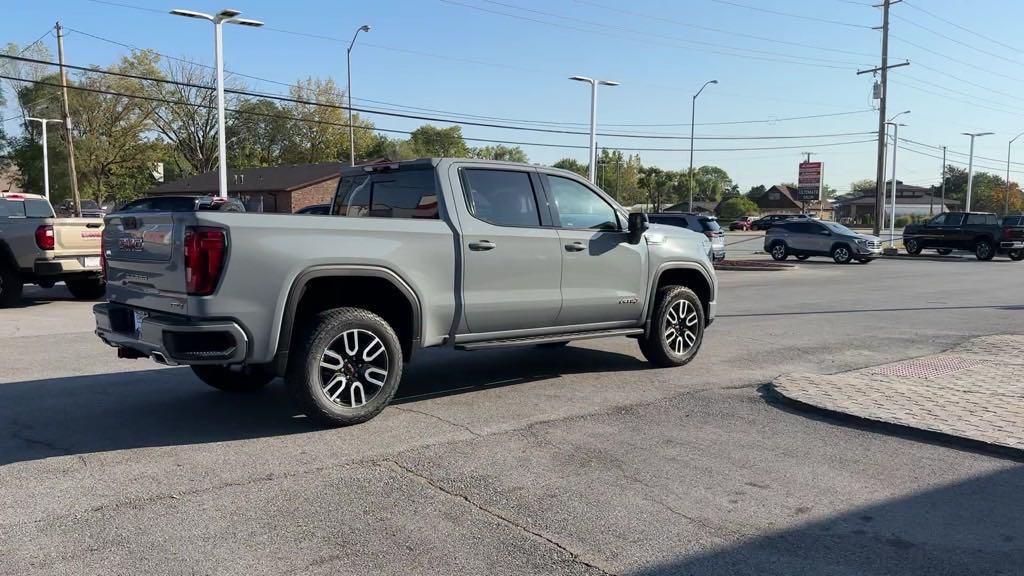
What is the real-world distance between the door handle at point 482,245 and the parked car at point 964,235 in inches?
1250

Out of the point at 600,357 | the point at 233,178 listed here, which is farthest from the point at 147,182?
the point at 600,357

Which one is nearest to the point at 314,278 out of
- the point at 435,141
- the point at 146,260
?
the point at 146,260

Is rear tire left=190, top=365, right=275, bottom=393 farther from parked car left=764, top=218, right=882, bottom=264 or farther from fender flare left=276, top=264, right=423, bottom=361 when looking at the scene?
parked car left=764, top=218, right=882, bottom=264

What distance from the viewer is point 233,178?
5862 centimetres

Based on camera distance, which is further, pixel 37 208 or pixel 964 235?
pixel 964 235

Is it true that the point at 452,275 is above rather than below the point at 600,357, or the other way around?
above

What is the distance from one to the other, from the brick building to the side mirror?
4149cm

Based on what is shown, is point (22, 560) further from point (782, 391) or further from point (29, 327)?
point (29, 327)

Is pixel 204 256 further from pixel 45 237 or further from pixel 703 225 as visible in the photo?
pixel 703 225

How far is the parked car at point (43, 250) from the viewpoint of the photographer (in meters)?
12.4

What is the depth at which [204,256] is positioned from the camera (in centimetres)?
498

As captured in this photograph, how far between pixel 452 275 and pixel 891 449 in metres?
3.28

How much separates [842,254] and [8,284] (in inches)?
1026

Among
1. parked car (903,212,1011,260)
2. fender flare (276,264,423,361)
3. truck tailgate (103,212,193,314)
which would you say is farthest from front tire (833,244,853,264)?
truck tailgate (103,212,193,314)
